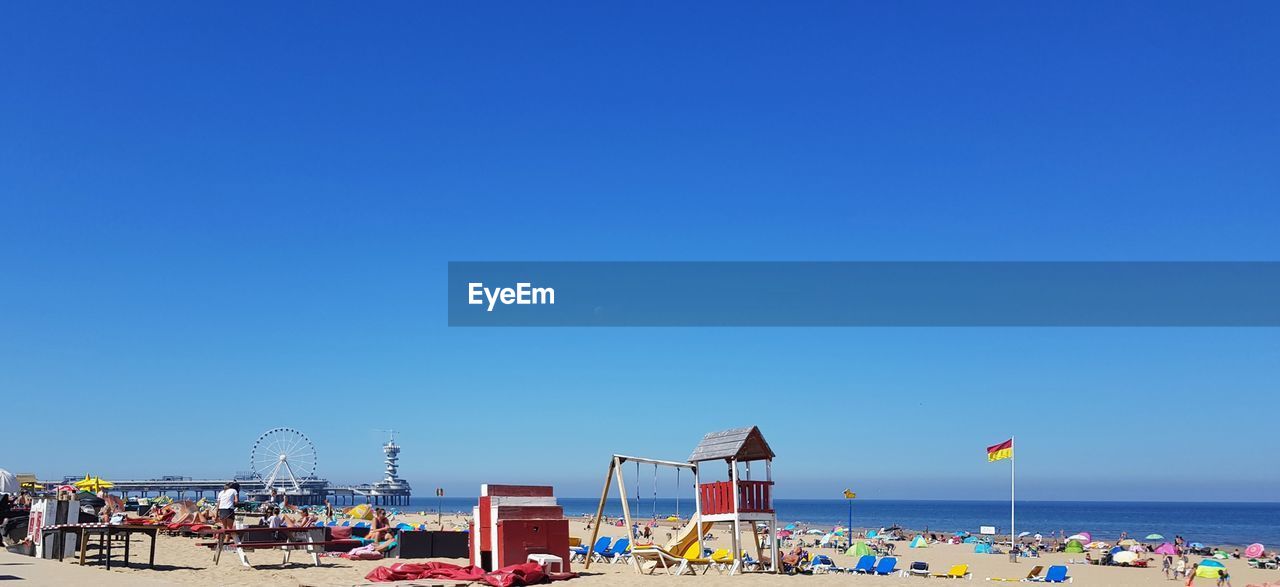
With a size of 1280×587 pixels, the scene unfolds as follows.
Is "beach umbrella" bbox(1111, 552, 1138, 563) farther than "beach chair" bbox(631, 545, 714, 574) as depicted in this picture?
Yes

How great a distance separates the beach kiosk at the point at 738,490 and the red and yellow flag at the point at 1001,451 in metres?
19.6

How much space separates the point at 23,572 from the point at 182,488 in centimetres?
13334

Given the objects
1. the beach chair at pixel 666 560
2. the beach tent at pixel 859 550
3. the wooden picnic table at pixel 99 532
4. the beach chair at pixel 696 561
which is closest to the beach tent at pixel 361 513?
the beach tent at pixel 859 550

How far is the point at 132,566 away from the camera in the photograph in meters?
16.9

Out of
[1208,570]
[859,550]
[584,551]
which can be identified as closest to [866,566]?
[584,551]

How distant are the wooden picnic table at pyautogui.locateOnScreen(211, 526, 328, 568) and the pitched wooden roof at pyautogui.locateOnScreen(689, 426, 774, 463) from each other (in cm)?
713

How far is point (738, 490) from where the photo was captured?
61.6ft

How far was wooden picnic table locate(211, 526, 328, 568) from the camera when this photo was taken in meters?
17.2

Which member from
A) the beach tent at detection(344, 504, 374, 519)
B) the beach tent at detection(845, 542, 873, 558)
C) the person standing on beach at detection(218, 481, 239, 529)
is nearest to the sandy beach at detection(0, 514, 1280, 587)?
the person standing on beach at detection(218, 481, 239, 529)

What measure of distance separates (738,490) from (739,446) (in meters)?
0.81

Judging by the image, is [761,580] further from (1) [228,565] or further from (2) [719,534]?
(2) [719,534]

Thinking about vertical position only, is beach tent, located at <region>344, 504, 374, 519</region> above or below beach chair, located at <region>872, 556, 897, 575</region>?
above

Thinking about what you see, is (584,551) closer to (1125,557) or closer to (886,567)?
(886,567)

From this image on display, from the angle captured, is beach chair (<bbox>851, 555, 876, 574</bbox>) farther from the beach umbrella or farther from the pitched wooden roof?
the beach umbrella
